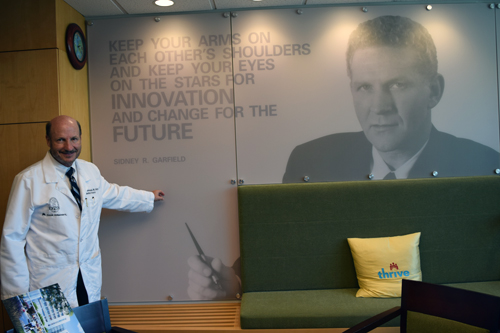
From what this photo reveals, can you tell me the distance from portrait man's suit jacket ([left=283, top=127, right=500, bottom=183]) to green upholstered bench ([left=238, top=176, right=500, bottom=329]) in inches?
3.5

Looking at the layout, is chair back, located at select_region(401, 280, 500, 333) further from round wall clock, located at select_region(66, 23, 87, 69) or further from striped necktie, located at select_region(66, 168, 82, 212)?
round wall clock, located at select_region(66, 23, 87, 69)

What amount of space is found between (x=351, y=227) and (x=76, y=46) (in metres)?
2.55

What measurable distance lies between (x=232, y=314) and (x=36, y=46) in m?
2.43

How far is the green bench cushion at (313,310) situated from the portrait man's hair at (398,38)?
172cm

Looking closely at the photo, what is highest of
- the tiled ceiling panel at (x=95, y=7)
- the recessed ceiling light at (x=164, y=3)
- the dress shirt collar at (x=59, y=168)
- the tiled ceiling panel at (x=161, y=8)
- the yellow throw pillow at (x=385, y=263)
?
the tiled ceiling panel at (x=95, y=7)

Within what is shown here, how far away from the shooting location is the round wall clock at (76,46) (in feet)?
8.80

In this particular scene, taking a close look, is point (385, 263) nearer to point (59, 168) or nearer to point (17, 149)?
point (59, 168)

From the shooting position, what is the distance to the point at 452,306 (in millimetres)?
1779

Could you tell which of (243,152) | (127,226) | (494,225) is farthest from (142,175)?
(494,225)

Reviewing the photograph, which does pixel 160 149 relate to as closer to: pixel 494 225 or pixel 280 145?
pixel 280 145

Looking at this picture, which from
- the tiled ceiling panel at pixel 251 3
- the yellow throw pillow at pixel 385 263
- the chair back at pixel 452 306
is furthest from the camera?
the tiled ceiling panel at pixel 251 3

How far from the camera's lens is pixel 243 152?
2.89m

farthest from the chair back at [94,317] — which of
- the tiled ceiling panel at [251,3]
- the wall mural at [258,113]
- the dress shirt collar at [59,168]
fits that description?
the tiled ceiling panel at [251,3]

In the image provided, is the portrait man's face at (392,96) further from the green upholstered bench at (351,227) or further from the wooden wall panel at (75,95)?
the wooden wall panel at (75,95)
